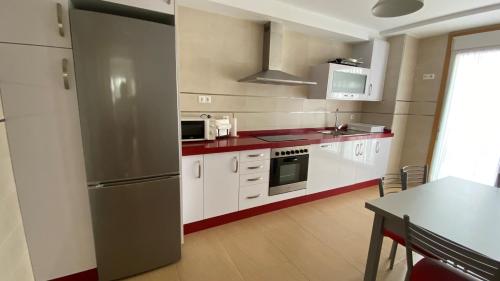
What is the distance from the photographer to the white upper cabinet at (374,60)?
335cm

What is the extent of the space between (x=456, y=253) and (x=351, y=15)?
9.24 feet

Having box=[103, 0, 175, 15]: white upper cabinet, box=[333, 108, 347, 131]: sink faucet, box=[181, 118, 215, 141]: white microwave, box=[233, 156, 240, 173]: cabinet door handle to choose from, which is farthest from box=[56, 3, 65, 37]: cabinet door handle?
box=[333, 108, 347, 131]: sink faucet

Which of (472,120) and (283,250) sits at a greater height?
(472,120)

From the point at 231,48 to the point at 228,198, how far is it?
1.77 metres

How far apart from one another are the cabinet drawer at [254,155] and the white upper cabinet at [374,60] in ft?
6.96

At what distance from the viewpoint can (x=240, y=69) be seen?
2723mm

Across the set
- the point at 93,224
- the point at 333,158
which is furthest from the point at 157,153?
the point at 333,158

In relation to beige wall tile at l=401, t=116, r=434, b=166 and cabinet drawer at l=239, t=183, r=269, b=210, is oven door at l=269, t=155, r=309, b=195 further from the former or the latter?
beige wall tile at l=401, t=116, r=434, b=166

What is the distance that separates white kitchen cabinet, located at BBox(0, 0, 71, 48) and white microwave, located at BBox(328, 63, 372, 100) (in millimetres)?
2788

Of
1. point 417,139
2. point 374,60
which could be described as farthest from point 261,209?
point 417,139

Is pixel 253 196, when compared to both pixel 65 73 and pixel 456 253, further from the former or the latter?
pixel 65 73

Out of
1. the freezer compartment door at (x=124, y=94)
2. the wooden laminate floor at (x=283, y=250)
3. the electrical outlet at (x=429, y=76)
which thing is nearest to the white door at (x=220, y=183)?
the wooden laminate floor at (x=283, y=250)

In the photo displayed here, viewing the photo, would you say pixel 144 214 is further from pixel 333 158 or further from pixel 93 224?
pixel 333 158

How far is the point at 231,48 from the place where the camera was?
2.62 m
